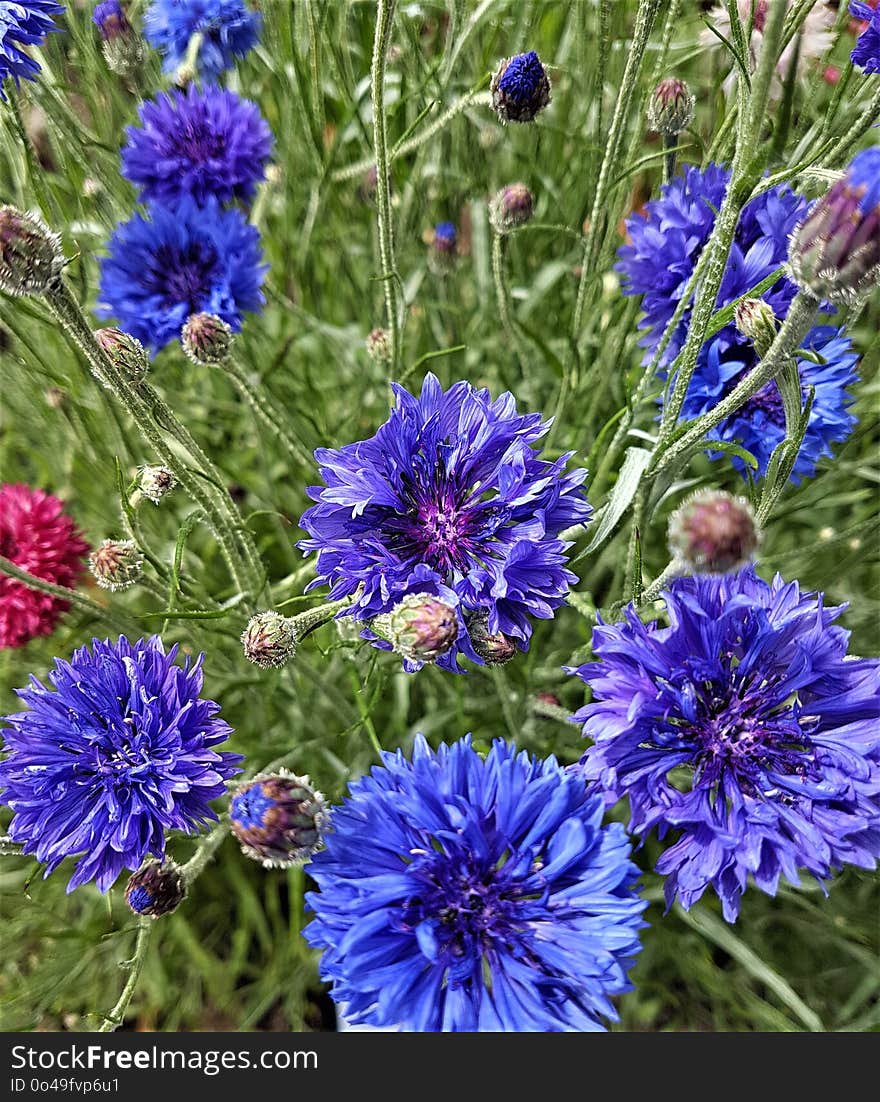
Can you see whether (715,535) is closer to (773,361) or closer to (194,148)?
(773,361)

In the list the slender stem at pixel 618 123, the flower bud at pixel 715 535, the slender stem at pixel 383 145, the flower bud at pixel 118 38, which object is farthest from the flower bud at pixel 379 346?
the flower bud at pixel 715 535

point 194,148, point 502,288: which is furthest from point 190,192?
point 502,288

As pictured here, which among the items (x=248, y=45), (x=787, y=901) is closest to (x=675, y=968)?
(x=787, y=901)

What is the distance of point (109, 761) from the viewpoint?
2.20ft

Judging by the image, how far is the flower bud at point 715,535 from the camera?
18.7 inches

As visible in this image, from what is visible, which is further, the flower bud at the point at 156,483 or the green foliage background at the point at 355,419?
the green foliage background at the point at 355,419

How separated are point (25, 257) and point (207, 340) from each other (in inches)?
7.5

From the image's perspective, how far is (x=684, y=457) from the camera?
678 millimetres

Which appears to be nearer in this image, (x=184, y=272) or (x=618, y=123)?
(x=618, y=123)

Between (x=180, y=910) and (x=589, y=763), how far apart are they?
0.87 m

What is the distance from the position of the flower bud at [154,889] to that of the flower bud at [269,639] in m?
0.18

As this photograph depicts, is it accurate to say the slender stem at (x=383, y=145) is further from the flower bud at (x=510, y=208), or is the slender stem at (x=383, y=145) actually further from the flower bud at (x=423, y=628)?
the flower bud at (x=423, y=628)

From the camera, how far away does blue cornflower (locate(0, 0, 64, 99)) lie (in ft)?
2.43
